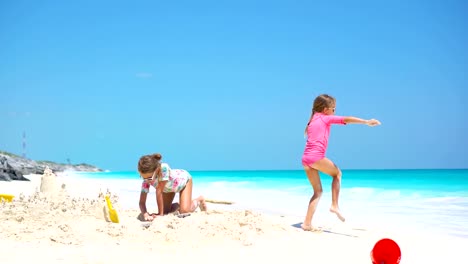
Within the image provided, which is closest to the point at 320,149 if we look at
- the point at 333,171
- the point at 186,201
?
the point at 333,171

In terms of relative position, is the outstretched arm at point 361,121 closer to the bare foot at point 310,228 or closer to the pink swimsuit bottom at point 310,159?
the pink swimsuit bottom at point 310,159

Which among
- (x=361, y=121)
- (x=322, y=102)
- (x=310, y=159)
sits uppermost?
(x=322, y=102)

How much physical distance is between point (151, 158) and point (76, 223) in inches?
37.4

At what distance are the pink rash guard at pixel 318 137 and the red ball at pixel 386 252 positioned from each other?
248cm

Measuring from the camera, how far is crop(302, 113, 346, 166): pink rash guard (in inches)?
203

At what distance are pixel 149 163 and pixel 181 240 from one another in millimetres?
1033

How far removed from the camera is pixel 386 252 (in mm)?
2650

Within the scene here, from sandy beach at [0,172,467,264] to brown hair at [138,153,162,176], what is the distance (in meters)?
0.51

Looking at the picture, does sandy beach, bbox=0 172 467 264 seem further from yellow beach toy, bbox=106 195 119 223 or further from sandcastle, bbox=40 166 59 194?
sandcastle, bbox=40 166 59 194

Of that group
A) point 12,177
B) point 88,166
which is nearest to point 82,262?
point 12,177

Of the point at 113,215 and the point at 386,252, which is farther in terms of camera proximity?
the point at 113,215

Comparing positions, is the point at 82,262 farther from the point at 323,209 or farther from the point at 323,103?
the point at 323,209

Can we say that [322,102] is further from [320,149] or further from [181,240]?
[181,240]

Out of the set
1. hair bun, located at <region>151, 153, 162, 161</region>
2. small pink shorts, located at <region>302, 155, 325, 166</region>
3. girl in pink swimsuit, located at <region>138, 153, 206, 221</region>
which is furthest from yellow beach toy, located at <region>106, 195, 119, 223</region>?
small pink shorts, located at <region>302, 155, 325, 166</region>
